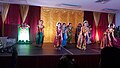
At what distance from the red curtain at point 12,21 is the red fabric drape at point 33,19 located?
22.5 inches

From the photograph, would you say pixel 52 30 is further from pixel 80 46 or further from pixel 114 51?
pixel 114 51

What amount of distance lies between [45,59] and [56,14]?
16.6 feet

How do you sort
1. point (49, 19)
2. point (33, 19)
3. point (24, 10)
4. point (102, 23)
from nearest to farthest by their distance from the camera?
point (24, 10) → point (33, 19) → point (49, 19) → point (102, 23)

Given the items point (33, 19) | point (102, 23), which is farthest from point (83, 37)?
point (102, 23)

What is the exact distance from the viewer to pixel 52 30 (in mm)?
9062

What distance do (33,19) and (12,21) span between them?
45.2 inches

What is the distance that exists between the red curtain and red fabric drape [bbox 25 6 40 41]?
57cm

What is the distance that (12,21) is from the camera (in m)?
8.34

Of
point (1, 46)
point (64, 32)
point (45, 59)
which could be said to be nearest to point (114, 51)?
point (45, 59)

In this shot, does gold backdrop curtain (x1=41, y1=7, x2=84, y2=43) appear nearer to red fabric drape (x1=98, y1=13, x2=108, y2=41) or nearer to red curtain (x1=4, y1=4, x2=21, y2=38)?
red curtain (x1=4, y1=4, x2=21, y2=38)

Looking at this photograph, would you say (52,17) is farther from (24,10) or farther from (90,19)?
(90,19)

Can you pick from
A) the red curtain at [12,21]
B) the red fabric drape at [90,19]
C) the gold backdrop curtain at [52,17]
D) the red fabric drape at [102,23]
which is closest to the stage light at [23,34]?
the red curtain at [12,21]

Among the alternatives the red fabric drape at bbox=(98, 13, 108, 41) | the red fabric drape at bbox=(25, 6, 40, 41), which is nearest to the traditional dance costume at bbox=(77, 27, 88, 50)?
the red fabric drape at bbox=(25, 6, 40, 41)

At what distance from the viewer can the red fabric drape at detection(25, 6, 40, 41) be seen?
341 inches
